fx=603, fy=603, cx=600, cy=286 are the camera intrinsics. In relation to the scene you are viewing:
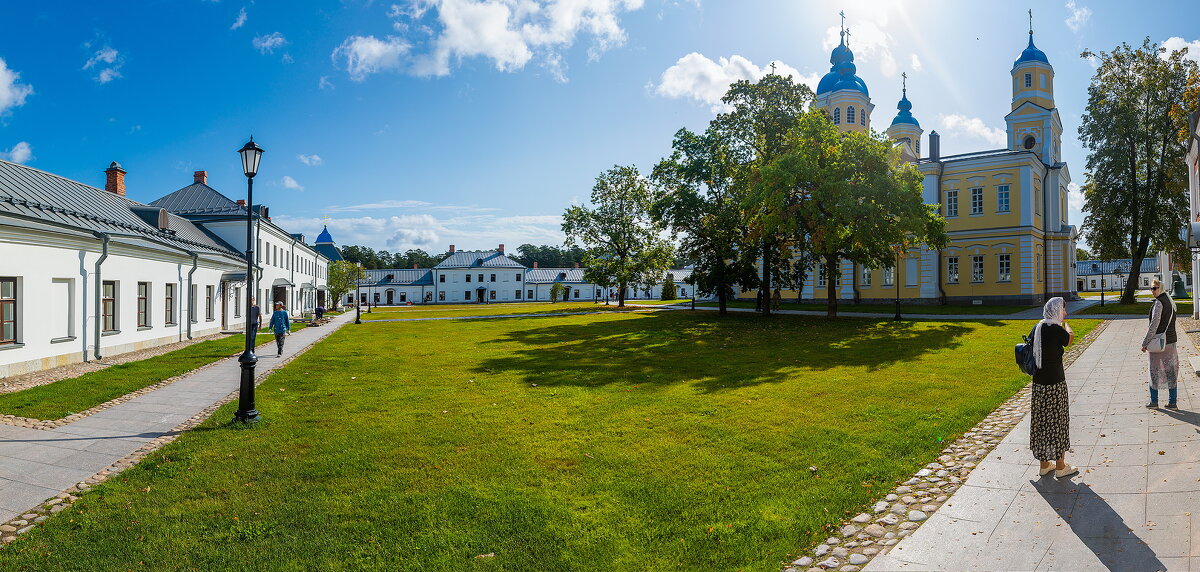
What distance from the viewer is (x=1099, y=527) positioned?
491cm

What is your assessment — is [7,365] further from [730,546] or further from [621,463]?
[730,546]

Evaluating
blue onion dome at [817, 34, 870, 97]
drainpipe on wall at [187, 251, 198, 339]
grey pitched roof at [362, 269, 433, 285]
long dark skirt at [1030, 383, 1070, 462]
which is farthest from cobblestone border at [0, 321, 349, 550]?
grey pitched roof at [362, 269, 433, 285]

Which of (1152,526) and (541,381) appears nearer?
(1152,526)

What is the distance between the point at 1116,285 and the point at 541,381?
385 ft

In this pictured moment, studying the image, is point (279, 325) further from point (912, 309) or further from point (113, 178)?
point (912, 309)

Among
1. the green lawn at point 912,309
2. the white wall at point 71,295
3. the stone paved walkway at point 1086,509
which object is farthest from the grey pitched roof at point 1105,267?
the white wall at point 71,295

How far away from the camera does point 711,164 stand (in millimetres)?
35344

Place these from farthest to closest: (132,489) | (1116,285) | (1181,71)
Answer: (1116,285), (1181,71), (132,489)

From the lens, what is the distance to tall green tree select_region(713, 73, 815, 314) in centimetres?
2880

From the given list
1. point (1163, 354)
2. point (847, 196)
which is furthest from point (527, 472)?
point (847, 196)

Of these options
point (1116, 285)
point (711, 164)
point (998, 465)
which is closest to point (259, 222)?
point (711, 164)

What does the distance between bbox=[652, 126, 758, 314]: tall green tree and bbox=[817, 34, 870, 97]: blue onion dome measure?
16.5m

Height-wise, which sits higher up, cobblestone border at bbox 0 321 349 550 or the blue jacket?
the blue jacket

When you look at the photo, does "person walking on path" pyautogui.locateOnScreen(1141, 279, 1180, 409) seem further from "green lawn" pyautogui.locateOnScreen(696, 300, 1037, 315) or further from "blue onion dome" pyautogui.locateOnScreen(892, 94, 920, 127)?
"blue onion dome" pyautogui.locateOnScreen(892, 94, 920, 127)
